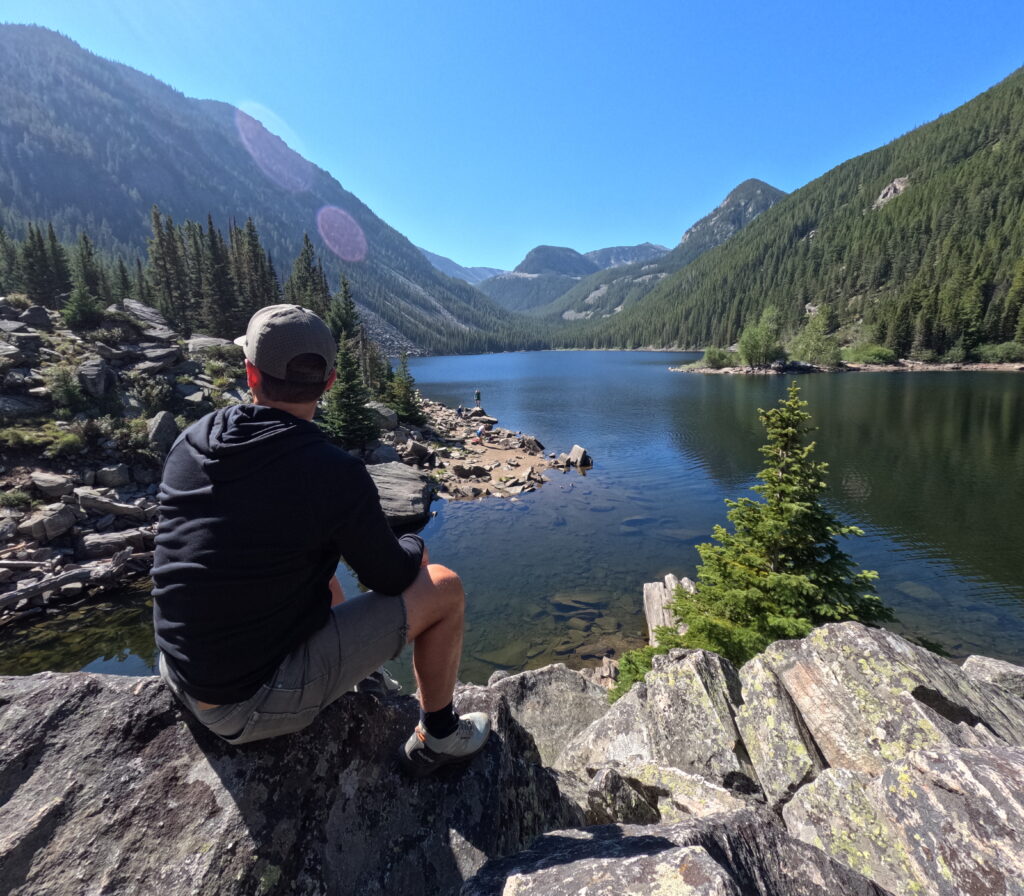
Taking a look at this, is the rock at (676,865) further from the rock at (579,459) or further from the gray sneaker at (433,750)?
the rock at (579,459)

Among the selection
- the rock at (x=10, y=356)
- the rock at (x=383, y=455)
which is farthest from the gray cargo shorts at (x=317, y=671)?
the rock at (x=10, y=356)

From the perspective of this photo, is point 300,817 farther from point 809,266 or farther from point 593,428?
point 809,266

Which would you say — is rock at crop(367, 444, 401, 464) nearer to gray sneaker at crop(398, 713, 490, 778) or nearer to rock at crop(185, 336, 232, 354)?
rock at crop(185, 336, 232, 354)

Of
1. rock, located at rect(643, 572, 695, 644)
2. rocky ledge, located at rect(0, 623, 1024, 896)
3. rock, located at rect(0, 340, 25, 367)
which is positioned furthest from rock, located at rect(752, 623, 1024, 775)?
rock, located at rect(0, 340, 25, 367)

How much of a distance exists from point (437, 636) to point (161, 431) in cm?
2350

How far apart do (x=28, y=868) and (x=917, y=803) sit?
5.37 meters

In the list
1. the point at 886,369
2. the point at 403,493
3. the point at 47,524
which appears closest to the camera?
the point at 47,524

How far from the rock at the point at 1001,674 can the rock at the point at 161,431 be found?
26505 millimetres

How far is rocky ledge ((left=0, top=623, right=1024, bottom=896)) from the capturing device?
7.34ft

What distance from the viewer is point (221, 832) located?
239cm

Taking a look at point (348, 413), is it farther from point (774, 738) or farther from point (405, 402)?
point (774, 738)

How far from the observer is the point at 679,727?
5.54 metres

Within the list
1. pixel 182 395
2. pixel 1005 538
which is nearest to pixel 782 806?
pixel 1005 538

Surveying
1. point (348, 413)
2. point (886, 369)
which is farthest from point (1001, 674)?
point (886, 369)
